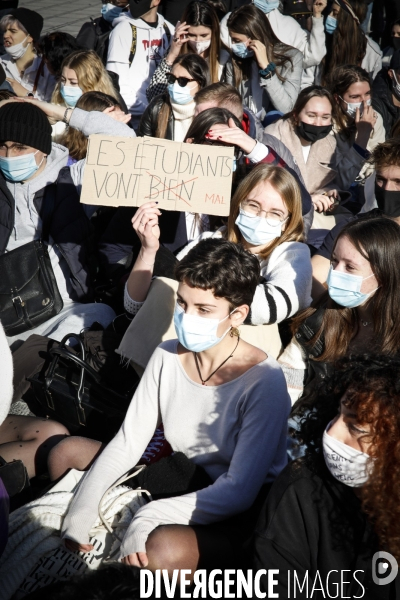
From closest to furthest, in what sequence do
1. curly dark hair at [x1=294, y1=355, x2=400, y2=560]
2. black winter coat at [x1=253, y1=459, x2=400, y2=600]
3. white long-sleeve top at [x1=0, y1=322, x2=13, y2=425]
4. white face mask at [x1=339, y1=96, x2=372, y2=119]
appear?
curly dark hair at [x1=294, y1=355, x2=400, y2=560]
black winter coat at [x1=253, y1=459, x2=400, y2=600]
white long-sleeve top at [x1=0, y1=322, x2=13, y2=425]
white face mask at [x1=339, y1=96, x2=372, y2=119]

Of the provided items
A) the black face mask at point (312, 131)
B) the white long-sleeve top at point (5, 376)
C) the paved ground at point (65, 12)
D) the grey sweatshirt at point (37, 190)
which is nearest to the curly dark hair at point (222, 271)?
the white long-sleeve top at point (5, 376)

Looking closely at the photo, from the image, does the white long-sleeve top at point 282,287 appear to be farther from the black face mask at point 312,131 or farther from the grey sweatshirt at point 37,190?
the black face mask at point 312,131

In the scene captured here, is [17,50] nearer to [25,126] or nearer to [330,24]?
[330,24]

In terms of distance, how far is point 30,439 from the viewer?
3.38 meters

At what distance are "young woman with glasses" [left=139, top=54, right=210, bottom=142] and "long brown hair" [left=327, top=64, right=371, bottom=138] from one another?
1200mm

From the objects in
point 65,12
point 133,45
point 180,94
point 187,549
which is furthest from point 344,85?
point 65,12

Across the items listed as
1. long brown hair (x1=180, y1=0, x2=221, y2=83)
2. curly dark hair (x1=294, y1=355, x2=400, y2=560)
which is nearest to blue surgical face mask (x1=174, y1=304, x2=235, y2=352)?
curly dark hair (x1=294, y1=355, x2=400, y2=560)

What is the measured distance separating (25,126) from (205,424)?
248cm

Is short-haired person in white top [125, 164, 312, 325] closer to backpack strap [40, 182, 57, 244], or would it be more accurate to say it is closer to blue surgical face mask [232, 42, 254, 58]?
backpack strap [40, 182, 57, 244]

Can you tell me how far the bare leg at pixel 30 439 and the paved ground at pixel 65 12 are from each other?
9.95 m

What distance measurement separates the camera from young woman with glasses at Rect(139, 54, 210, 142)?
5.32 meters

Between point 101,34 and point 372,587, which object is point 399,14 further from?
point 372,587

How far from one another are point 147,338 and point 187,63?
2875 millimetres

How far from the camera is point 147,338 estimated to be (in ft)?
11.4
